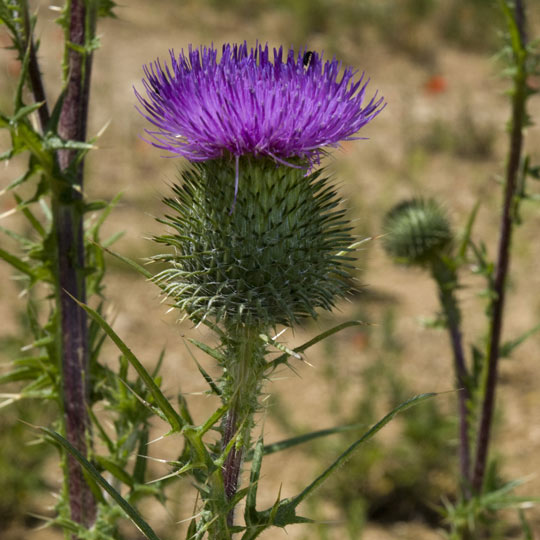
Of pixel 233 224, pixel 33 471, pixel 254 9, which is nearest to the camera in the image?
pixel 233 224

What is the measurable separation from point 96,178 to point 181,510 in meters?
5.33

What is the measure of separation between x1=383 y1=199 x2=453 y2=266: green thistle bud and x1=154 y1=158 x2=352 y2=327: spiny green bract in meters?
1.81

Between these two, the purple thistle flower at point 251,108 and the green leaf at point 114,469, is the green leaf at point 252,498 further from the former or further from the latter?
the purple thistle flower at point 251,108

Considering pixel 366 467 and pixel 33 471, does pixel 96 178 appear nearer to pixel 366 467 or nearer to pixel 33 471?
pixel 33 471

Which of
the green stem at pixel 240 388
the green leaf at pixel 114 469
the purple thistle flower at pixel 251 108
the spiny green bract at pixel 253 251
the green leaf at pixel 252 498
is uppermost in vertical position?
the purple thistle flower at pixel 251 108

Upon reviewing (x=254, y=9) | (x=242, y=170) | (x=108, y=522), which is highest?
(x=254, y=9)

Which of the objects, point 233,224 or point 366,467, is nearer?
point 233,224

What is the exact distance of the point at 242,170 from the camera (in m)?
2.05

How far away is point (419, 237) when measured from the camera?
12.7ft

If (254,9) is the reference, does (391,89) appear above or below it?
below

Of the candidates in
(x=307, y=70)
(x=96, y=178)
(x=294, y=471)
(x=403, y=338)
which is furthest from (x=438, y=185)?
(x=307, y=70)

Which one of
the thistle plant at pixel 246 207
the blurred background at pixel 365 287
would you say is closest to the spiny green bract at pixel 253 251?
the thistle plant at pixel 246 207

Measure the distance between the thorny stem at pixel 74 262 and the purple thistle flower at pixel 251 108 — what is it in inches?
21.3

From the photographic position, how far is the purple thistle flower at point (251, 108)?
190 cm
